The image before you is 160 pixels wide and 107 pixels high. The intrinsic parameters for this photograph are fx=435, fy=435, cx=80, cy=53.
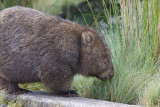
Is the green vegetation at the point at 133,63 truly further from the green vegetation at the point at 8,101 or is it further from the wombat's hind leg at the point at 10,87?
the green vegetation at the point at 8,101

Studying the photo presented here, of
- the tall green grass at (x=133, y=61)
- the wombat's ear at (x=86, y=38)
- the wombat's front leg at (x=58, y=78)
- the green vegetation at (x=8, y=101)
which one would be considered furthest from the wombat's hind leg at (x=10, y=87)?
the wombat's ear at (x=86, y=38)

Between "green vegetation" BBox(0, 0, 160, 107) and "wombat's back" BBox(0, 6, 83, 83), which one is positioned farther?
"green vegetation" BBox(0, 0, 160, 107)

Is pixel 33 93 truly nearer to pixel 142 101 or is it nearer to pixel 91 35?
pixel 91 35

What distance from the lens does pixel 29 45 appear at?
595 cm

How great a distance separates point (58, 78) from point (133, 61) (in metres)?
1.49

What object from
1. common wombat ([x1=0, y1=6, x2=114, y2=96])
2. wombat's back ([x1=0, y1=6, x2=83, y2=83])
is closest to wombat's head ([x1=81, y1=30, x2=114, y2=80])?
common wombat ([x1=0, y1=6, x2=114, y2=96])

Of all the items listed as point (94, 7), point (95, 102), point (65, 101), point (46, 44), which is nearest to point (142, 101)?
point (95, 102)

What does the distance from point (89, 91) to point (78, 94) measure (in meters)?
0.27

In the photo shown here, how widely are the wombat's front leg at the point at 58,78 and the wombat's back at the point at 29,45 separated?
109mm

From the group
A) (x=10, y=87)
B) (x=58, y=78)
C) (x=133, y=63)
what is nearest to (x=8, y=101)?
(x=10, y=87)

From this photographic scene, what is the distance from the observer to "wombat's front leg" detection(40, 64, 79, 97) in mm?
5898

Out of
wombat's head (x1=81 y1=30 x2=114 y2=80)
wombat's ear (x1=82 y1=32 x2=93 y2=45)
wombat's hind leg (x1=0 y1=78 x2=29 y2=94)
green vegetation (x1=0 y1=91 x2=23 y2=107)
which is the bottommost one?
green vegetation (x1=0 y1=91 x2=23 y2=107)

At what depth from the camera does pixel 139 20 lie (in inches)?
289

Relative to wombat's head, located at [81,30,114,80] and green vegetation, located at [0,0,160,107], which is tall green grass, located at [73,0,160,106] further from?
wombat's head, located at [81,30,114,80]
